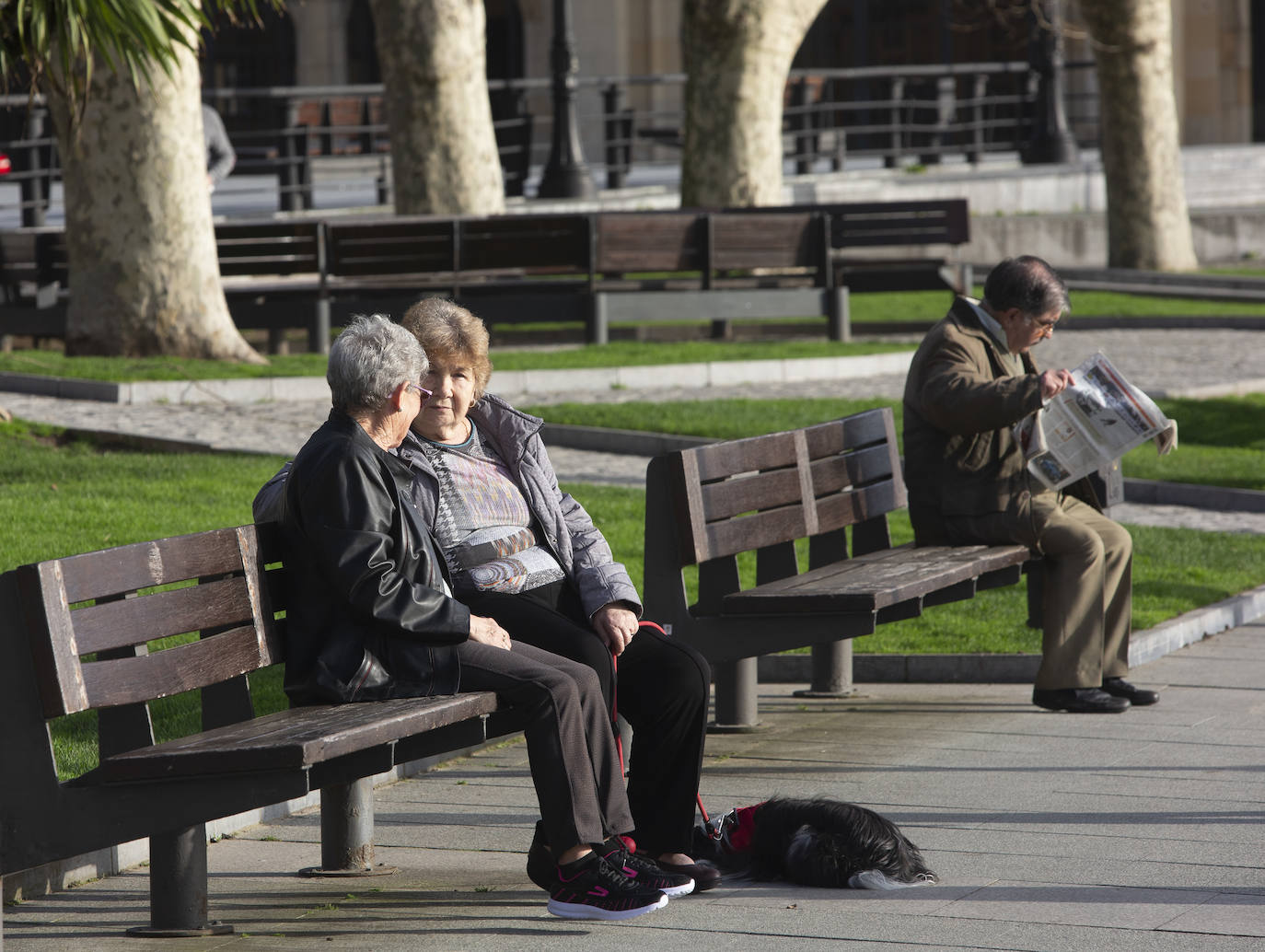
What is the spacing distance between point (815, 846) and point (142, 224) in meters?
9.64

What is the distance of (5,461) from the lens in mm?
9375

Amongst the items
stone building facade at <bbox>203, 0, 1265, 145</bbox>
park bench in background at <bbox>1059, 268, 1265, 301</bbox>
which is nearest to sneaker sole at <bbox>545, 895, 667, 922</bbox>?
park bench in background at <bbox>1059, 268, 1265, 301</bbox>

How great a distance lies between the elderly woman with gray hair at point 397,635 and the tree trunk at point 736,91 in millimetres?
15814

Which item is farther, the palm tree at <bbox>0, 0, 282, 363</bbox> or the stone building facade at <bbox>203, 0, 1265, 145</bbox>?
the stone building facade at <bbox>203, 0, 1265, 145</bbox>

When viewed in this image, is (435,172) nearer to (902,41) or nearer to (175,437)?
(175,437)

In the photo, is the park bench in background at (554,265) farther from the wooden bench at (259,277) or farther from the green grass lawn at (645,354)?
the green grass lawn at (645,354)

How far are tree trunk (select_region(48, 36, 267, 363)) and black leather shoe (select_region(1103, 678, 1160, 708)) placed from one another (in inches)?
326

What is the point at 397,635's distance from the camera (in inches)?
163

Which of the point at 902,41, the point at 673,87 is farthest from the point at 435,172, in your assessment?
the point at 902,41

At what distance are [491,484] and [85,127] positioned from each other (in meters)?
8.78

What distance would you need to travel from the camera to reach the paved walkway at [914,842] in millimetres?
3984

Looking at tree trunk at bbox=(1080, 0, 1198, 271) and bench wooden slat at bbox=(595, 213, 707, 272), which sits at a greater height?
tree trunk at bbox=(1080, 0, 1198, 271)

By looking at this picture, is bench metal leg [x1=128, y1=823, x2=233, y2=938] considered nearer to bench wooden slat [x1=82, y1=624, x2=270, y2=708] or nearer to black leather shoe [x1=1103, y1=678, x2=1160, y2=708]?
bench wooden slat [x1=82, y1=624, x2=270, y2=708]

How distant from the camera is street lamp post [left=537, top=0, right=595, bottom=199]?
24.4 metres
